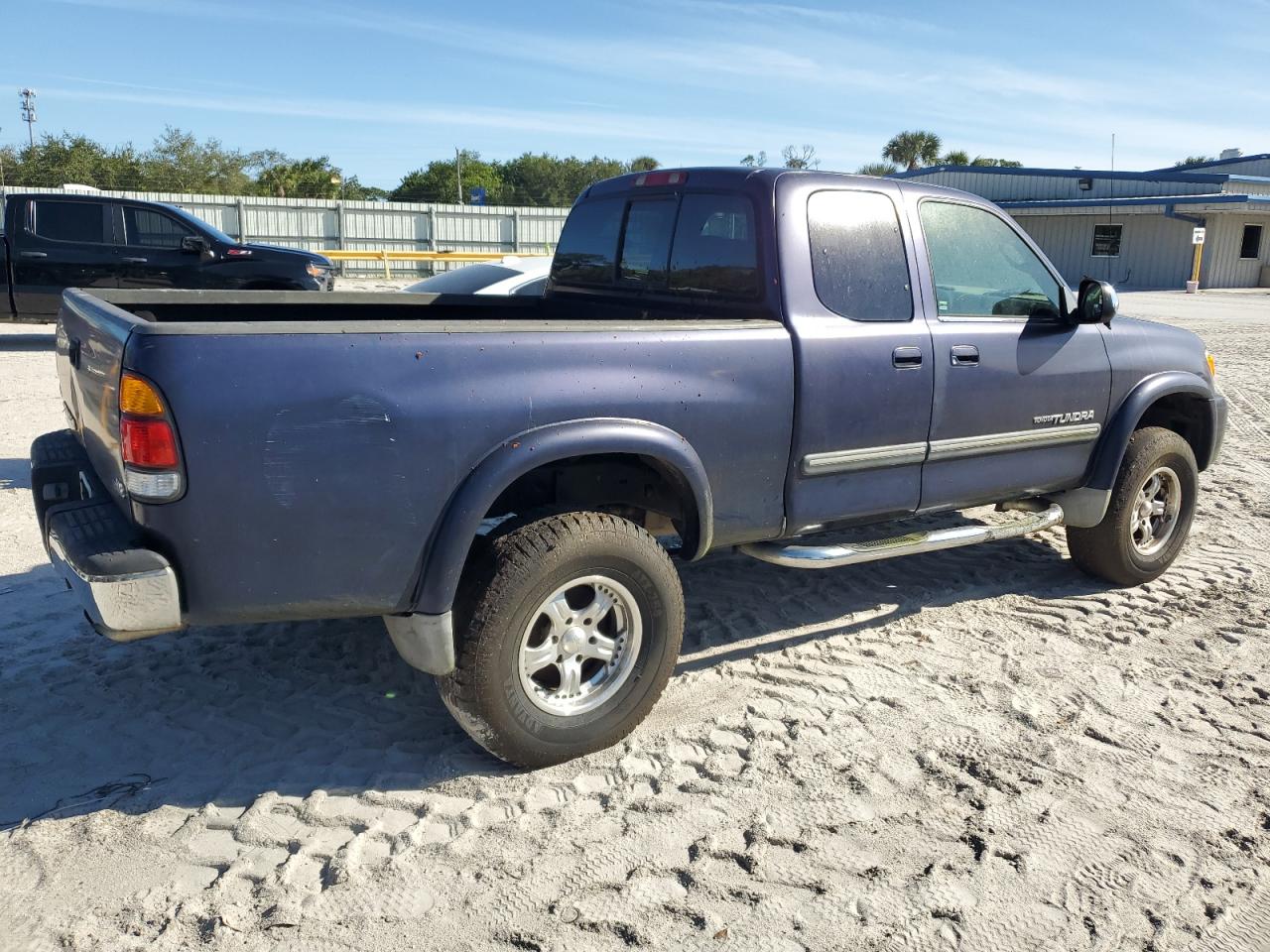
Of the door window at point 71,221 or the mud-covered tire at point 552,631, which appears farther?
the door window at point 71,221

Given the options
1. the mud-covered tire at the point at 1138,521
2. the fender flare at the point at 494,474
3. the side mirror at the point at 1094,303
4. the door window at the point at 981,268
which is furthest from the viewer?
the mud-covered tire at the point at 1138,521

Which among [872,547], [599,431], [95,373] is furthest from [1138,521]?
[95,373]

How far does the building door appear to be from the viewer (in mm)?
4445

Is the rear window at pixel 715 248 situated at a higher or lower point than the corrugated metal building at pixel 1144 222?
lower

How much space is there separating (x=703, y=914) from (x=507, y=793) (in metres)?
0.84

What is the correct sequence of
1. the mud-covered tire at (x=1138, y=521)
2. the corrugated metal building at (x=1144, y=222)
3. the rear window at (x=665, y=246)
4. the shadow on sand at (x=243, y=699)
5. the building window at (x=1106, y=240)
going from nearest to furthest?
the shadow on sand at (x=243, y=699) → the rear window at (x=665, y=246) → the mud-covered tire at (x=1138, y=521) → the corrugated metal building at (x=1144, y=222) → the building window at (x=1106, y=240)

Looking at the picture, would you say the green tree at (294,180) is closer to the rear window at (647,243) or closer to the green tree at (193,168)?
the green tree at (193,168)

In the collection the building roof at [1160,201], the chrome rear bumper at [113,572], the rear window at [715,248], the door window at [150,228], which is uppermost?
the building roof at [1160,201]

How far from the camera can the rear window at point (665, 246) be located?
4.18 m

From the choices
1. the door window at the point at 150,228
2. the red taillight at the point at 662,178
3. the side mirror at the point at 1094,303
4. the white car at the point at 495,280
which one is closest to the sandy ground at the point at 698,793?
the side mirror at the point at 1094,303

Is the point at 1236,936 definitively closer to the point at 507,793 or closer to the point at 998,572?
the point at 507,793

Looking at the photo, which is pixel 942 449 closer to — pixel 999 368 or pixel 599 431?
pixel 999 368

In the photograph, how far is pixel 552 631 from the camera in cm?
348

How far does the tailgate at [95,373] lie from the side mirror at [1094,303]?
3973 mm
